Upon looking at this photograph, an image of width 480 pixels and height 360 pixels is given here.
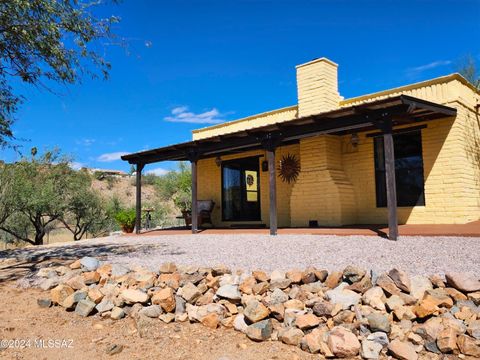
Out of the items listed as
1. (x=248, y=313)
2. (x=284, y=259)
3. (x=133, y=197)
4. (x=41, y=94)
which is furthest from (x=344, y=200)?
(x=133, y=197)

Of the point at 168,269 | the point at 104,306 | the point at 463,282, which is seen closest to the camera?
the point at 463,282

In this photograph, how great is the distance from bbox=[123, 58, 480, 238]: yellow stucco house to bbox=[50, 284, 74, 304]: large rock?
4.87 meters

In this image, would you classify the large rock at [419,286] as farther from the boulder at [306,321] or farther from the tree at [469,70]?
the tree at [469,70]

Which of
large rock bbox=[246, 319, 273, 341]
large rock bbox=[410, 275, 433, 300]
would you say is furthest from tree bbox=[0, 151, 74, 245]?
large rock bbox=[410, 275, 433, 300]

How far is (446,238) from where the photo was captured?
6457 millimetres

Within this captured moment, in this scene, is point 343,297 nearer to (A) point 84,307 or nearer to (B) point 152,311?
(B) point 152,311

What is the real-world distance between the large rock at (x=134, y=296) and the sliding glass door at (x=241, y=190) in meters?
8.25

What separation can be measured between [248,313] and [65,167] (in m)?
16.0

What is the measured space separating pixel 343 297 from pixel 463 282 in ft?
3.66

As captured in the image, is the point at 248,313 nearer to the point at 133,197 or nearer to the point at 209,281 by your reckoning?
the point at 209,281

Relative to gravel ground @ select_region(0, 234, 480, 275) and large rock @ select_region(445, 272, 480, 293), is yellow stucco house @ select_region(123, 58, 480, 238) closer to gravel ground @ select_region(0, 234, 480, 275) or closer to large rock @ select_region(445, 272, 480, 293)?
gravel ground @ select_region(0, 234, 480, 275)

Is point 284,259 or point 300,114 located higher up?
point 300,114

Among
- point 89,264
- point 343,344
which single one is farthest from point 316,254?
point 89,264

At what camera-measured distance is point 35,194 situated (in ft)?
49.3
